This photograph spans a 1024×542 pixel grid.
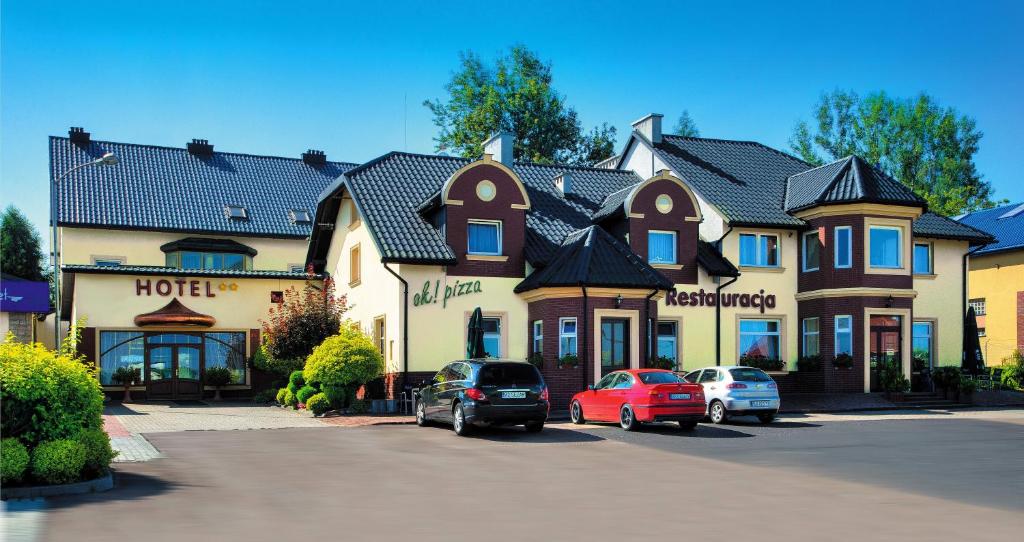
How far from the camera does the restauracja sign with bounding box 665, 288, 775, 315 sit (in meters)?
31.3

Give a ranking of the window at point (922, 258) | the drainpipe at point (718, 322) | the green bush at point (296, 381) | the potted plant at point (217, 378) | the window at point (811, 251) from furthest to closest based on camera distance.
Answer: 1. the potted plant at point (217, 378)
2. the window at point (922, 258)
3. the window at point (811, 251)
4. the drainpipe at point (718, 322)
5. the green bush at point (296, 381)

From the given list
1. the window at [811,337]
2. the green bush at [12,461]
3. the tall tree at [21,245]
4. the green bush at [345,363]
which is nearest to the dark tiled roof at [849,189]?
the window at [811,337]

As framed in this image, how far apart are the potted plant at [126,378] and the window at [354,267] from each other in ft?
29.3

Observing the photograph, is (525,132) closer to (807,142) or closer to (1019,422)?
(807,142)

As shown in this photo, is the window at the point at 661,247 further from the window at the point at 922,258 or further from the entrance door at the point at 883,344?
the window at the point at 922,258

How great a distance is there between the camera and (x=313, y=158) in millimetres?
51375

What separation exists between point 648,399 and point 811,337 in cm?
1368

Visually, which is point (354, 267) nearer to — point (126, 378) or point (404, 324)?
point (404, 324)

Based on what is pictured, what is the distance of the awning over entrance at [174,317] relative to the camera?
1357 inches

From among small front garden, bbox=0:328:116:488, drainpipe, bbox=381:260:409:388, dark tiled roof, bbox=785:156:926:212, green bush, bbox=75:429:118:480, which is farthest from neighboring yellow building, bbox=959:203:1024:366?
small front garden, bbox=0:328:116:488

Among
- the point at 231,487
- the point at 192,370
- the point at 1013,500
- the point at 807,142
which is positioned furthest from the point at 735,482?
the point at 807,142

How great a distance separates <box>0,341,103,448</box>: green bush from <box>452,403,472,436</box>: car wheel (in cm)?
882

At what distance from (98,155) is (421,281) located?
24330mm

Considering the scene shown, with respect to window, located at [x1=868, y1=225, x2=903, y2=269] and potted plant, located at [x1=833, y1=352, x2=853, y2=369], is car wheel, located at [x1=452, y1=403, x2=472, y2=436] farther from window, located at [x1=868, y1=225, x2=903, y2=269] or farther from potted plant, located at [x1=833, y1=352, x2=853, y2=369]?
window, located at [x1=868, y1=225, x2=903, y2=269]
